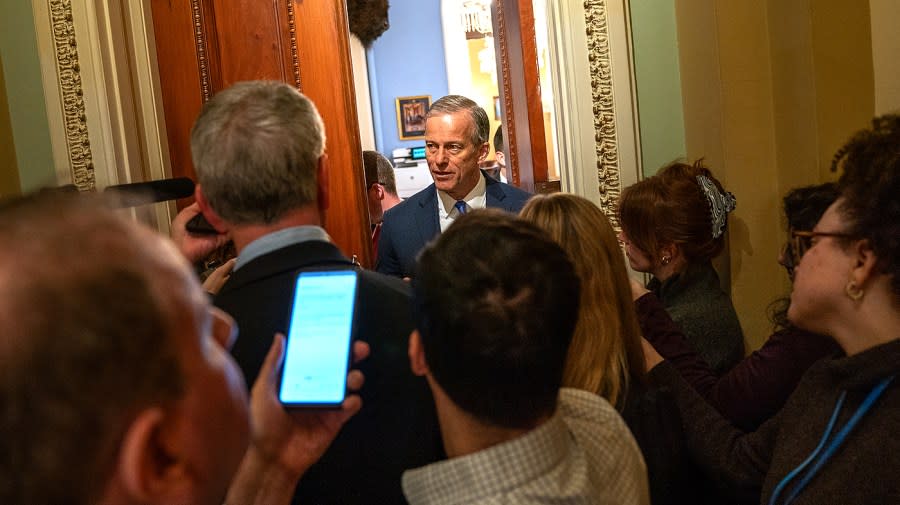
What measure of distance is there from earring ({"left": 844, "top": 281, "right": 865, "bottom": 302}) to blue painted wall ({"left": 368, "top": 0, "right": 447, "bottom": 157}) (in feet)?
34.1

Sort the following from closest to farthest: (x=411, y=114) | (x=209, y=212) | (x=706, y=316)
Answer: (x=209, y=212)
(x=706, y=316)
(x=411, y=114)

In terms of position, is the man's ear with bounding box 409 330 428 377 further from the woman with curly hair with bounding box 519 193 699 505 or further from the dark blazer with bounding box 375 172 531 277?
the dark blazer with bounding box 375 172 531 277

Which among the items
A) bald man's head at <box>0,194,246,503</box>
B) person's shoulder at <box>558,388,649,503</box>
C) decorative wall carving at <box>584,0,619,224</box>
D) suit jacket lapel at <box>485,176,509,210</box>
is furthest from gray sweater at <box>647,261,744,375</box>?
bald man's head at <box>0,194,246,503</box>

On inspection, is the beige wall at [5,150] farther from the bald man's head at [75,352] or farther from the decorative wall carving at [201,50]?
the bald man's head at [75,352]

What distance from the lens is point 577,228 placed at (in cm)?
180

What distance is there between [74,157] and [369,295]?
2276 mm

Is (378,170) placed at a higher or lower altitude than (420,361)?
higher

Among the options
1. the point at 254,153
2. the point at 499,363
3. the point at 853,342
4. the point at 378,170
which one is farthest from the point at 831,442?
the point at 378,170

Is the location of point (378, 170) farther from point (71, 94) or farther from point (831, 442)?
point (831, 442)

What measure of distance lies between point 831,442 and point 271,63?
111 inches

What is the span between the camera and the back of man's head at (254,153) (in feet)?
4.73

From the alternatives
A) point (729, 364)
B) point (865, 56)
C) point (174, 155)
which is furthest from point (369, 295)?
point (174, 155)

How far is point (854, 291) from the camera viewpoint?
145 cm

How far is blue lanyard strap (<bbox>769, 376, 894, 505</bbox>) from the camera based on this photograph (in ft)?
4.59
